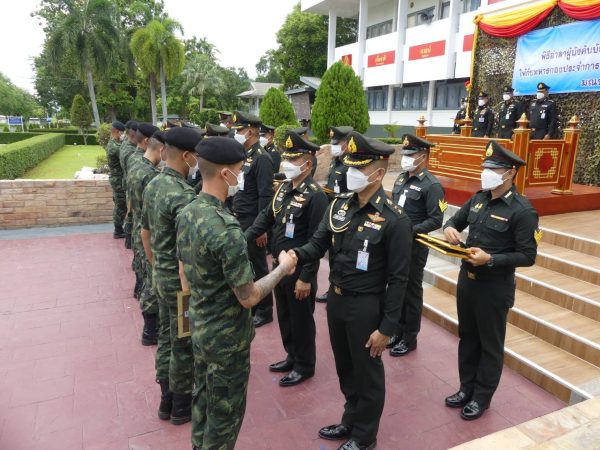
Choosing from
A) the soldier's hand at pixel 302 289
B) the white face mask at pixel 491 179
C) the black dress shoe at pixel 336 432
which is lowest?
the black dress shoe at pixel 336 432

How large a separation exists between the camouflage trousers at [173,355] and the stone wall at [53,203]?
6356 mm

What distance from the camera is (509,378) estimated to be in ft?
12.1

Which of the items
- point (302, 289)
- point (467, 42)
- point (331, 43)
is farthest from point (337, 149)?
point (331, 43)

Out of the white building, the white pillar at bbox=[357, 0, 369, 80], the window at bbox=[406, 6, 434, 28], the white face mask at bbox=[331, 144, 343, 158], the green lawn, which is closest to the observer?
the white face mask at bbox=[331, 144, 343, 158]

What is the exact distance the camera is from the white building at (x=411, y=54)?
17152 mm

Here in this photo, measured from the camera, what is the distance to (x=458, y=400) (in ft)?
10.7

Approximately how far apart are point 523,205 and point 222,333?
220 centimetres

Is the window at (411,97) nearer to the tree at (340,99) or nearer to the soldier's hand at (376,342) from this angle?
the tree at (340,99)

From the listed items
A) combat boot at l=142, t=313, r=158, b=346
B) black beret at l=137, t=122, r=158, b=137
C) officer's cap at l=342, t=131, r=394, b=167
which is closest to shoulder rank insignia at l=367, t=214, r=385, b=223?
officer's cap at l=342, t=131, r=394, b=167

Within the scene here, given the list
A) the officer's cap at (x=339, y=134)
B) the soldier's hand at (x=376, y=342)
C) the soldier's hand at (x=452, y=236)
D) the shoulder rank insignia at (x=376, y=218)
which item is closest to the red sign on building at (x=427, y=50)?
the officer's cap at (x=339, y=134)

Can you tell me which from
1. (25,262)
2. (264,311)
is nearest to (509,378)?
(264,311)

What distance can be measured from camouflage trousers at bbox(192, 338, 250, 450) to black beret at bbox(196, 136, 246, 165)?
94 centimetres

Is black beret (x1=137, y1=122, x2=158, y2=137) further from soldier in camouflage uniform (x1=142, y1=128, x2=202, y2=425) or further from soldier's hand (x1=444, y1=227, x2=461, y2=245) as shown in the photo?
soldier's hand (x1=444, y1=227, x2=461, y2=245)

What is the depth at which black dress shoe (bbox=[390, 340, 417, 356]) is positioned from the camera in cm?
403
